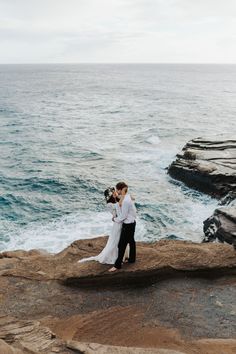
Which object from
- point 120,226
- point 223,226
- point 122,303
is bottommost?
point 223,226

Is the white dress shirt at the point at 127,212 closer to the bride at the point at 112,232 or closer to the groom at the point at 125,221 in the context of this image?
the groom at the point at 125,221

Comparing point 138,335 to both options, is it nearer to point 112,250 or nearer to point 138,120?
point 112,250

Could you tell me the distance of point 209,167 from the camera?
3045 centimetres

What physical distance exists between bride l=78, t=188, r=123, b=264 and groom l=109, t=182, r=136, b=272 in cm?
17

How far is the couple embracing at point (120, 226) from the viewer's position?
10961mm

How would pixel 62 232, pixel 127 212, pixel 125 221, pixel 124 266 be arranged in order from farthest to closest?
pixel 62 232
pixel 124 266
pixel 125 221
pixel 127 212

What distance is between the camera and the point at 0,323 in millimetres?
9609

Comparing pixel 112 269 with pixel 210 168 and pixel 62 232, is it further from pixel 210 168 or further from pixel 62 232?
pixel 210 168

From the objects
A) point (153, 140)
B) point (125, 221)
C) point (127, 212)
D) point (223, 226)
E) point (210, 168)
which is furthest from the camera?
point (153, 140)

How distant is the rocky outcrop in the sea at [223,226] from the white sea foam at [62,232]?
472 centimetres

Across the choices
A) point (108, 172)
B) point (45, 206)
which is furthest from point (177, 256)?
point (108, 172)

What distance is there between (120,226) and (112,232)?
34 centimetres

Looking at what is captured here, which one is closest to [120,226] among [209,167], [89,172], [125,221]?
[125,221]

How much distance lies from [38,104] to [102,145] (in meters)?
41.7
